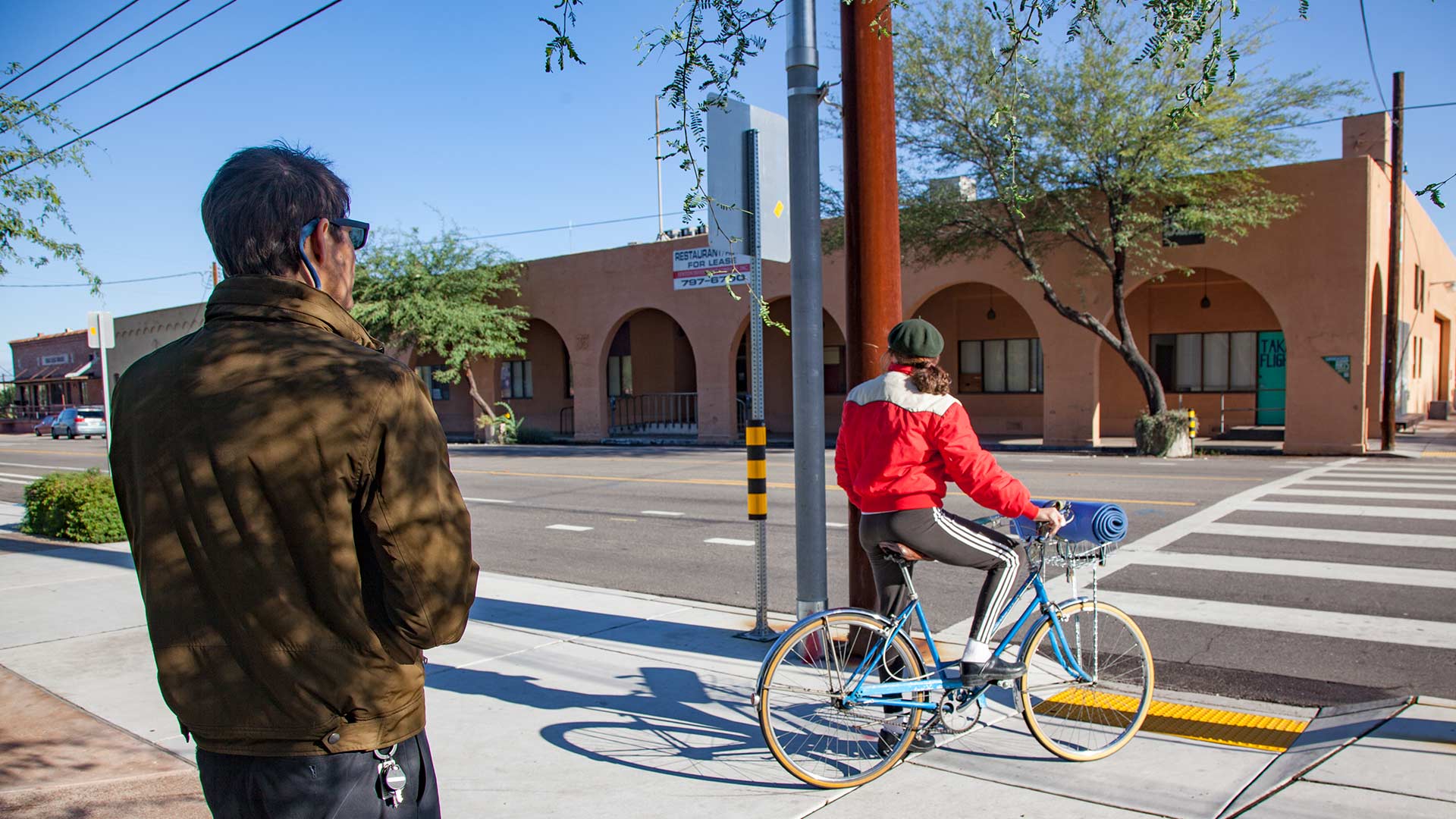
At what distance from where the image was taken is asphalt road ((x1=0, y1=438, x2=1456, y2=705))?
5883 millimetres

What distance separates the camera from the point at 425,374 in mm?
39469

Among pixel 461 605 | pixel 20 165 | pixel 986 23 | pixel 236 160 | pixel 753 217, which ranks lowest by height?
pixel 461 605

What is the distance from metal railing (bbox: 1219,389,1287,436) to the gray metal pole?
20.5m

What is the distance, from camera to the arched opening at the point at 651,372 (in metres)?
31.4

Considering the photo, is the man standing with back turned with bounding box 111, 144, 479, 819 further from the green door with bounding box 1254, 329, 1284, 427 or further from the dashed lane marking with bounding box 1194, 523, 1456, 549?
the green door with bounding box 1254, 329, 1284, 427

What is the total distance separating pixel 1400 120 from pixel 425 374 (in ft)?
107

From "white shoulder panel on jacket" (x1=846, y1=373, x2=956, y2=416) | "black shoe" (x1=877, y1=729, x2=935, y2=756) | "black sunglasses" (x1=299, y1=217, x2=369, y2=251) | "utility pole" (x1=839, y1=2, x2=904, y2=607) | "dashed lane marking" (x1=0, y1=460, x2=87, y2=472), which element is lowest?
"dashed lane marking" (x1=0, y1=460, x2=87, y2=472)

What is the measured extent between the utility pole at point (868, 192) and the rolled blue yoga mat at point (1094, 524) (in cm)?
160

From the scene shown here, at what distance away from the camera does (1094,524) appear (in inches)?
163

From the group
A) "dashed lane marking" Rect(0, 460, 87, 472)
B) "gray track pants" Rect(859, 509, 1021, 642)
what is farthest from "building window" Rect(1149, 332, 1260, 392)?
"dashed lane marking" Rect(0, 460, 87, 472)

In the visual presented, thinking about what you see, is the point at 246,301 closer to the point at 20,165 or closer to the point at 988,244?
the point at 20,165

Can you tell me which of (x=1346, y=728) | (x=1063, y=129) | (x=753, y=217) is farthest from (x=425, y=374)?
(x=1346, y=728)

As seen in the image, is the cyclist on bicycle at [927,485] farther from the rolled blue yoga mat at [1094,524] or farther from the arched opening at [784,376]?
the arched opening at [784,376]

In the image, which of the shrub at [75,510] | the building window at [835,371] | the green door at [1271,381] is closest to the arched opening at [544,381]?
the building window at [835,371]
